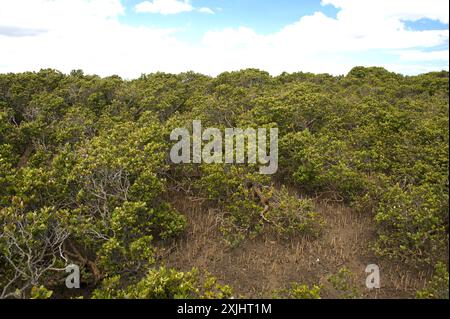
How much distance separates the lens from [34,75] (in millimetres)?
17078

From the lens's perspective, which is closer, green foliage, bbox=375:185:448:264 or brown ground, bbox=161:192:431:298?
green foliage, bbox=375:185:448:264

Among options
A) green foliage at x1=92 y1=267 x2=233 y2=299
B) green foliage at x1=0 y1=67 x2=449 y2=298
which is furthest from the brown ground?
green foliage at x1=92 y1=267 x2=233 y2=299

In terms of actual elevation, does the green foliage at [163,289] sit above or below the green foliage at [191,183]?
below

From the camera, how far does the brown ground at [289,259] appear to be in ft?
23.6

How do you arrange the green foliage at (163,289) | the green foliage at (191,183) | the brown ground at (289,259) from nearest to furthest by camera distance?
the green foliage at (163,289), the green foliage at (191,183), the brown ground at (289,259)

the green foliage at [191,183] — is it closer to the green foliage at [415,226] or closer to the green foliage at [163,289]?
the green foliage at [415,226]

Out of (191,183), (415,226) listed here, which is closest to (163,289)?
(191,183)

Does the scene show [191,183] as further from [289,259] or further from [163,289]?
[163,289]

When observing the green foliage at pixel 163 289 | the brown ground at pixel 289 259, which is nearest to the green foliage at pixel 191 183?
the green foliage at pixel 163 289

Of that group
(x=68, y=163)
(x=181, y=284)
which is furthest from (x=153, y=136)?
(x=181, y=284)

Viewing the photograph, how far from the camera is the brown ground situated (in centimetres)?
718

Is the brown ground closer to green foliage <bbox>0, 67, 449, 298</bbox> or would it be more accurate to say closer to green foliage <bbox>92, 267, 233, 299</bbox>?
green foliage <bbox>0, 67, 449, 298</bbox>
